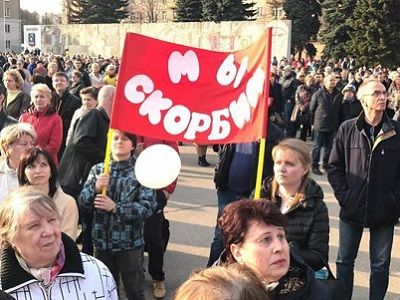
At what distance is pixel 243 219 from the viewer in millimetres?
2303

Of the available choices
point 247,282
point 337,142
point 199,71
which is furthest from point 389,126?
point 247,282

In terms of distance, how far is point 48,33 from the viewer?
39.1 meters

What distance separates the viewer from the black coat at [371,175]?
3951 mm

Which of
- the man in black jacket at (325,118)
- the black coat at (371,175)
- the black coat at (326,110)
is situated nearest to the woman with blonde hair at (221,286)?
the black coat at (371,175)

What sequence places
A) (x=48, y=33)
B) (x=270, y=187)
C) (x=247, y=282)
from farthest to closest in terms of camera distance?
1. (x=48, y=33)
2. (x=270, y=187)
3. (x=247, y=282)

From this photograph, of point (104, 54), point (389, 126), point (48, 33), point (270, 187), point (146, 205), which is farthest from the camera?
point (48, 33)

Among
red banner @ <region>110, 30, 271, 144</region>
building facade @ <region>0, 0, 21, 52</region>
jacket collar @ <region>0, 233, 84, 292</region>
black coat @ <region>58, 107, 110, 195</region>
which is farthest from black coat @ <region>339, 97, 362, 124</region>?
building facade @ <region>0, 0, 21, 52</region>

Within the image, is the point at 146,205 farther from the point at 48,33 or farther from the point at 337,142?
the point at 48,33

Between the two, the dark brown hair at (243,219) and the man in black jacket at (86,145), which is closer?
the dark brown hair at (243,219)

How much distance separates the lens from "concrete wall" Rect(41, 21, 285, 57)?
1152 inches

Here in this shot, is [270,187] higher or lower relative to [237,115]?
lower

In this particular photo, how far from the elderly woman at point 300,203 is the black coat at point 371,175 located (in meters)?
0.95

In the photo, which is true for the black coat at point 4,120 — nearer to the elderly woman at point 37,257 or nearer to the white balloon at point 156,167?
the white balloon at point 156,167

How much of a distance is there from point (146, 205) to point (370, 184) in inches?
68.1
